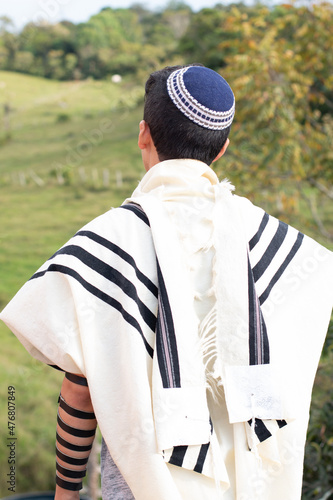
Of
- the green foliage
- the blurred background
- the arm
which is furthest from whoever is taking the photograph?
the blurred background

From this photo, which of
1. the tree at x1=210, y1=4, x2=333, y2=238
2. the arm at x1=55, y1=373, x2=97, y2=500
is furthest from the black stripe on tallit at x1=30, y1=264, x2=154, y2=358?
the tree at x1=210, y1=4, x2=333, y2=238

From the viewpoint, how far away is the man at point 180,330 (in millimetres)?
1079

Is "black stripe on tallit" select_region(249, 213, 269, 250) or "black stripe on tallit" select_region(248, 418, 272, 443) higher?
"black stripe on tallit" select_region(249, 213, 269, 250)

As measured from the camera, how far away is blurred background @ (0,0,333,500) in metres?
3.57

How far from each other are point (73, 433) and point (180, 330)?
364 millimetres

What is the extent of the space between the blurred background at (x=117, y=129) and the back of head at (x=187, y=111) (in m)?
1.63

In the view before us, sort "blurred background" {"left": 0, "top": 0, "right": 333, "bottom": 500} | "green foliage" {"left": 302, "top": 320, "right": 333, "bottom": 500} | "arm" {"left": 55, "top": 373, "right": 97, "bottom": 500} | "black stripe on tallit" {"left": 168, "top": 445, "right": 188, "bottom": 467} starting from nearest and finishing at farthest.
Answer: "black stripe on tallit" {"left": 168, "top": 445, "right": 188, "bottom": 467} < "arm" {"left": 55, "top": 373, "right": 97, "bottom": 500} < "green foliage" {"left": 302, "top": 320, "right": 333, "bottom": 500} < "blurred background" {"left": 0, "top": 0, "right": 333, "bottom": 500}

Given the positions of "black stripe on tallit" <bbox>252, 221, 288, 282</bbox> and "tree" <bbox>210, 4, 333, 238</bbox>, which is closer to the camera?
"black stripe on tallit" <bbox>252, 221, 288, 282</bbox>

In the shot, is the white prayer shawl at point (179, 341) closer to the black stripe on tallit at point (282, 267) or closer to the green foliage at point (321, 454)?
the black stripe on tallit at point (282, 267)

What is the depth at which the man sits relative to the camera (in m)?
1.08

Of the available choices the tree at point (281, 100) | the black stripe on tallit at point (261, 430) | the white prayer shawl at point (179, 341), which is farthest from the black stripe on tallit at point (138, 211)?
the tree at point (281, 100)

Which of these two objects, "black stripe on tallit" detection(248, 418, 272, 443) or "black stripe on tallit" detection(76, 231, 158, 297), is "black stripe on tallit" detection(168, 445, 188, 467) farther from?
"black stripe on tallit" detection(76, 231, 158, 297)

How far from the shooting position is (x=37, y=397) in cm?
359

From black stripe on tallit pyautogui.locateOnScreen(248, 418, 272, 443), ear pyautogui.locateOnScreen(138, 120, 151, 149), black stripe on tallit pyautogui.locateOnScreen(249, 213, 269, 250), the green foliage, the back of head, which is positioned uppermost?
the back of head
